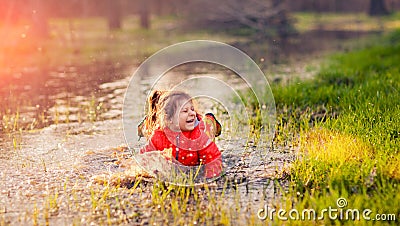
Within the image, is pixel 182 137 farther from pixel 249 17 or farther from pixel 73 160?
pixel 249 17

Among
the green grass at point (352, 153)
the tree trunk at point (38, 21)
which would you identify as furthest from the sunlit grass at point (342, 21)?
the green grass at point (352, 153)

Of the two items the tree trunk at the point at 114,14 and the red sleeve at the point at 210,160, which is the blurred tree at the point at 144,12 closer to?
the tree trunk at the point at 114,14

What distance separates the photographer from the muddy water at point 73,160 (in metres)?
4.30

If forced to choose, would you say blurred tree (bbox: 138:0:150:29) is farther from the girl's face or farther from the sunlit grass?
the girl's face

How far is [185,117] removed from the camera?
186 inches

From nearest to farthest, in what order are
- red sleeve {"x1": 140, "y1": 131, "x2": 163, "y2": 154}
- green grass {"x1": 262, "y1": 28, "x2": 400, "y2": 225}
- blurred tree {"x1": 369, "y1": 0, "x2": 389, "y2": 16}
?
green grass {"x1": 262, "y1": 28, "x2": 400, "y2": 225}, red sleeve {"x1": 140, "y1": 131, "x2": 163, "y2": 154}, blurred tree {"x1": 369, "y1": 0, "x2": 389, "y2": 16}

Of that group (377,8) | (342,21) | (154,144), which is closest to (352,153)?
(154,144)

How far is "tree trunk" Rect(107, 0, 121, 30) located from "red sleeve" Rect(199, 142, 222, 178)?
18434 millimetres

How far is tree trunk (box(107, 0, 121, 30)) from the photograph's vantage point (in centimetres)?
2251

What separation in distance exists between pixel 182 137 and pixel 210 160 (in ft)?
1.03

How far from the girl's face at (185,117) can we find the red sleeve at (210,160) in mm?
232

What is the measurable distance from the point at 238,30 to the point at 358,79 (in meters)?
16.4

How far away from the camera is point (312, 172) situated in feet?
14.9

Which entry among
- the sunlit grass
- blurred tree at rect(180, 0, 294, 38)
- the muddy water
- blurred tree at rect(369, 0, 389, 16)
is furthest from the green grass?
blurred tree at rect(369, 0, 389, 16)
